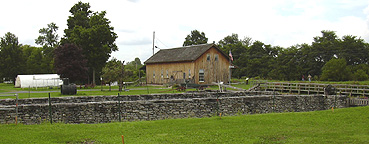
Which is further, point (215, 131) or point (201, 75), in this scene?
point (201, 75)

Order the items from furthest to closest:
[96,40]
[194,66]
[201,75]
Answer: [96,40] → [201,75] → [194,66]

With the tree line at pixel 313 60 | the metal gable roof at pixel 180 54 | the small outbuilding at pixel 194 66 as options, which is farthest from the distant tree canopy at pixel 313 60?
the metal gable roof at pixel 180 54

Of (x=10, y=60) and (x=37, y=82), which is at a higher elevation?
(x=10, y=60)

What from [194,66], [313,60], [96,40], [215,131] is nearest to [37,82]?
[96,40]

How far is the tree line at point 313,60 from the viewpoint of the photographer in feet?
179

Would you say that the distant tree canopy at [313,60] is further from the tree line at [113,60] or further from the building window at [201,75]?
the building window at [201,75]

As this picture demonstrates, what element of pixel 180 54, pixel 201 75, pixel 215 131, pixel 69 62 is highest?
pixel 180 54

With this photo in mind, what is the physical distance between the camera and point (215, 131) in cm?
1188

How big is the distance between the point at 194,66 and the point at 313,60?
32.0 meters

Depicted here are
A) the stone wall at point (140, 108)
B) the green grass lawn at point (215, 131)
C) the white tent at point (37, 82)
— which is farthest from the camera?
the white tent at point (37, 82)

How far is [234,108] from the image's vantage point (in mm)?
18391

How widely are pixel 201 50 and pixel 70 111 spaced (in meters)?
34.0

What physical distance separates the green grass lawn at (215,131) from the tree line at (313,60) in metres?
38.9

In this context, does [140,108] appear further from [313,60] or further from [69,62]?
[313,60]
